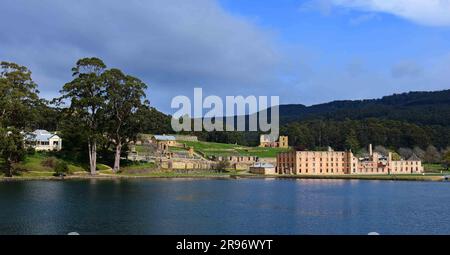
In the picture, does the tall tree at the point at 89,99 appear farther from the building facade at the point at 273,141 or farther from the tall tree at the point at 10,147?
the building facade at the point at 273,141

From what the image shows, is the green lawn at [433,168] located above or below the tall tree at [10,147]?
below

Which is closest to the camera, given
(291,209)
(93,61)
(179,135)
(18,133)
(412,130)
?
(291,209)

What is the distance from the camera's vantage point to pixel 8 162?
8019cm

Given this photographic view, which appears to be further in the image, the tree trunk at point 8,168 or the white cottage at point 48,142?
the white cottage at point 48,142

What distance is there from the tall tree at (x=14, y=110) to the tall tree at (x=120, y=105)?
11.2 m

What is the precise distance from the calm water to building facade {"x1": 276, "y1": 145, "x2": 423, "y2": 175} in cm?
6769

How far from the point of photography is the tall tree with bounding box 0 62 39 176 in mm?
78188

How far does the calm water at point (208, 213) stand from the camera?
33.3m

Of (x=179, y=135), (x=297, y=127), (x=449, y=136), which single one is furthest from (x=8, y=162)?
(x=449, y=136)

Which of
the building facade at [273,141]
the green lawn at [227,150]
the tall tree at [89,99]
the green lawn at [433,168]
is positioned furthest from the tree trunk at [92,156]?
the building facade at [273,141]

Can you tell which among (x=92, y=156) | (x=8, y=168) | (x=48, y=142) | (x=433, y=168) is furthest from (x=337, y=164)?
(x=8, y=168)

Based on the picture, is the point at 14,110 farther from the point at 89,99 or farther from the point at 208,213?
the point at 208,213
